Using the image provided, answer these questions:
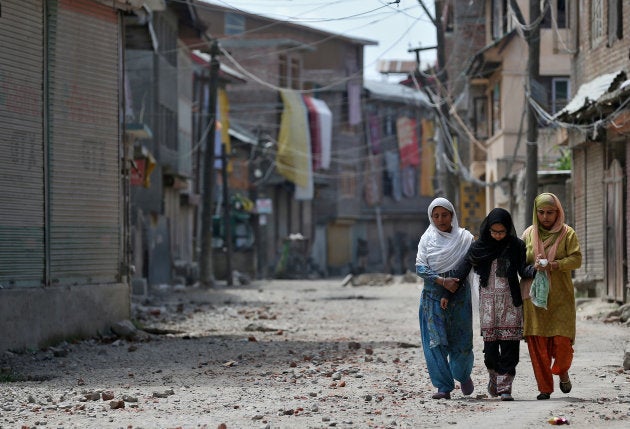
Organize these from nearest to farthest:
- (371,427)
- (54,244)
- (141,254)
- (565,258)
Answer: (371,427)
(565,258)
(54,244)
(141,254)

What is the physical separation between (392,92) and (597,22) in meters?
50.7

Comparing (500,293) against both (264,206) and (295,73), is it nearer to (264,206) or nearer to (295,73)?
(264,206)

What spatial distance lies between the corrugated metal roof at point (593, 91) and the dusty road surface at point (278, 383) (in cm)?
344

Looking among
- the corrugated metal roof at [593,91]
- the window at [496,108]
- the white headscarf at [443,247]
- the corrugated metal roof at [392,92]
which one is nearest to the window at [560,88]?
the window at [496,108]

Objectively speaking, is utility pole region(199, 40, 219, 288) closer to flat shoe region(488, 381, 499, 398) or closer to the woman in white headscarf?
the woman in white headscarf

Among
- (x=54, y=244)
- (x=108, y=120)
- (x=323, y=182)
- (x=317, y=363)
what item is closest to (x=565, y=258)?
(x=317, y=363)

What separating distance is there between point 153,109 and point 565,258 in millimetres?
27151

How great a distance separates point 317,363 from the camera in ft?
43.5

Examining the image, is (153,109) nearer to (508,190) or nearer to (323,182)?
(508,190)

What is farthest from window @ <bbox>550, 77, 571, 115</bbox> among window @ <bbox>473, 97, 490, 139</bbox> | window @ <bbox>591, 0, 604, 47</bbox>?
window @ <bbox>591, 0, 604, 47</bbox>

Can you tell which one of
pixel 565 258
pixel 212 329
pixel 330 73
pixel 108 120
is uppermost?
pixel 330 73

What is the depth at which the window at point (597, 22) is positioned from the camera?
73.4 ft

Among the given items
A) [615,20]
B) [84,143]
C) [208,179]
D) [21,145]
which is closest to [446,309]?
[21,145]

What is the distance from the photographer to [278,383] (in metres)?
11.4
